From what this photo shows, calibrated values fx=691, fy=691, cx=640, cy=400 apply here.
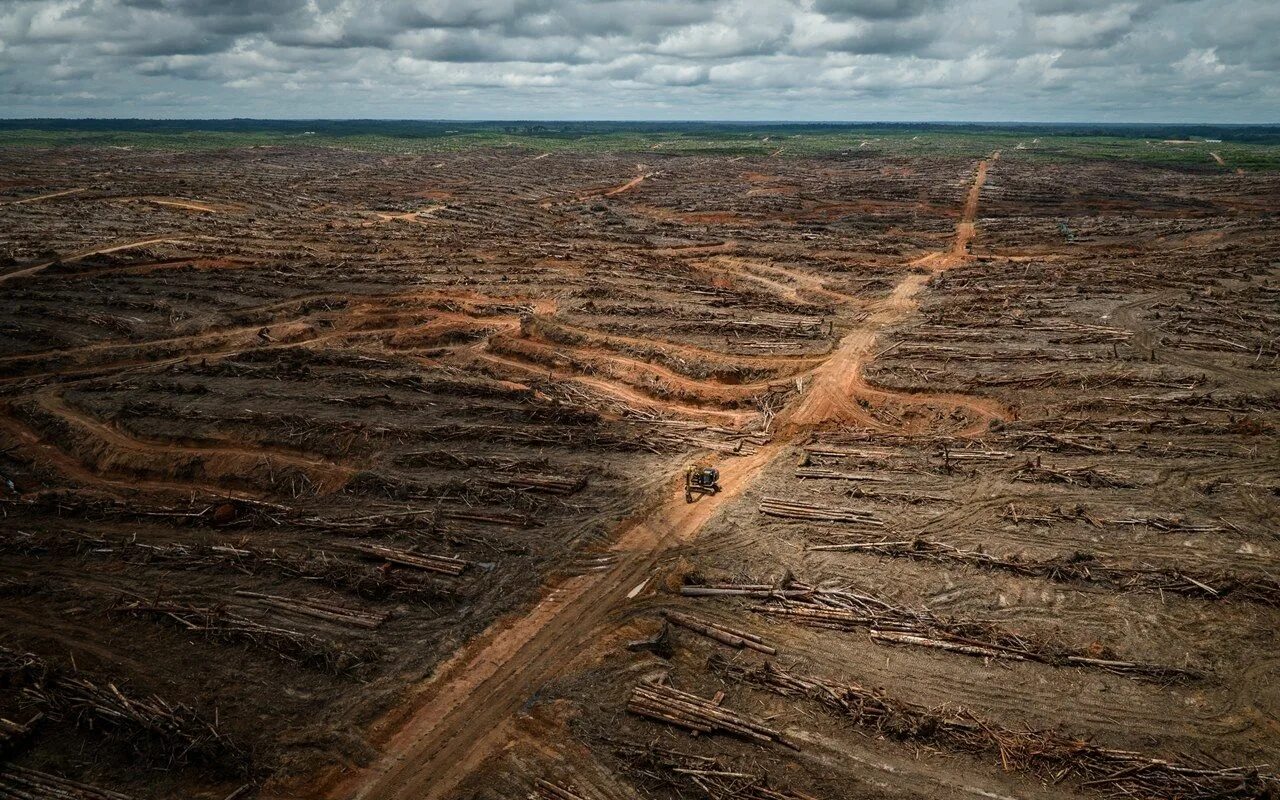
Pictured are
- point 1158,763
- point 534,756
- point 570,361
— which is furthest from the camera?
point 570,361

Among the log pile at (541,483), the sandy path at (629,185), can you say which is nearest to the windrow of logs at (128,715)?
the log pile at (541,483)

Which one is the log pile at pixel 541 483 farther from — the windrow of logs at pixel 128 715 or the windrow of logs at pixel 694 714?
the windrow of logs at pixel 128 715

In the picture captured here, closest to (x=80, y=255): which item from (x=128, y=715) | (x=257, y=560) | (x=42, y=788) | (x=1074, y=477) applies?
(x=257, y=560)

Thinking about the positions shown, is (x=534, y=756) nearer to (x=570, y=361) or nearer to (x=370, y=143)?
(x=570, y=361)

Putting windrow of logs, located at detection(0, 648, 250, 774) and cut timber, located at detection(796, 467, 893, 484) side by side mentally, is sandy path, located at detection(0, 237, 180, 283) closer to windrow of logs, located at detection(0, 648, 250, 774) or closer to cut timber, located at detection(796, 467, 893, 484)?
windrow of logs, located at detection(0, 648, 250, 774)

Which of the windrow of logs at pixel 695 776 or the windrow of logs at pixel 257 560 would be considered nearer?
the windrow of logs at pixel 695 776

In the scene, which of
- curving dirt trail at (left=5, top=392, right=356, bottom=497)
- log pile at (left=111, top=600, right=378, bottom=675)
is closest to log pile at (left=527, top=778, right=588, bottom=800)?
log pile at (left=111, top=600, right=378, bottom=675)

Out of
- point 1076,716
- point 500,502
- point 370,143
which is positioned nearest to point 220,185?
point 500,502

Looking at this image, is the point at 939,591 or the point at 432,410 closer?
the point at 939,591
